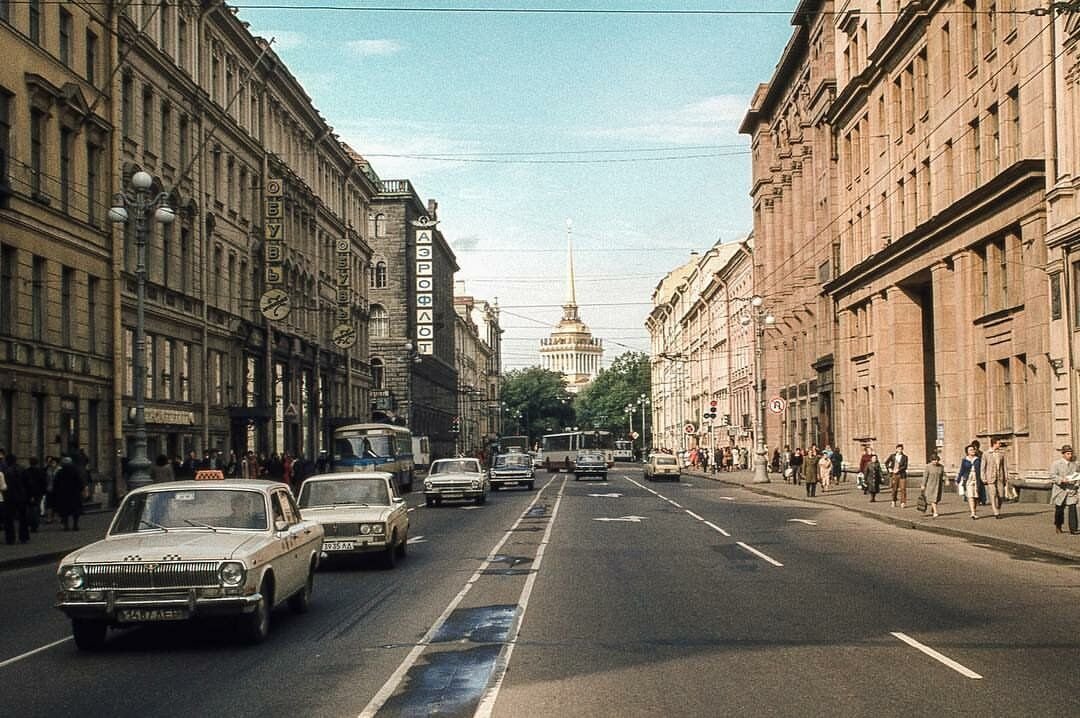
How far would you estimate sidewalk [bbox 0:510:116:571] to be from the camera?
22953mm

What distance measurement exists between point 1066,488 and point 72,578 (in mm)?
18472

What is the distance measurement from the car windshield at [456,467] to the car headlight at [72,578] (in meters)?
30.6

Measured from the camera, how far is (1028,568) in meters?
19.4

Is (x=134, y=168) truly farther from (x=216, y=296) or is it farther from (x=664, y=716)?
(x=664, y=716)

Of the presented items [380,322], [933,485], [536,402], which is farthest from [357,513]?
[536,402]

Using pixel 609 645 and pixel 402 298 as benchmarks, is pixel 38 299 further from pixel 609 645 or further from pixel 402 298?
pixel 402 298

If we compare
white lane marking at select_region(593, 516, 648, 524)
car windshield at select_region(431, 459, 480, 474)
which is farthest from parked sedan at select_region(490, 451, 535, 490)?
white lane marking at select_region(593, 516, 648, 524)

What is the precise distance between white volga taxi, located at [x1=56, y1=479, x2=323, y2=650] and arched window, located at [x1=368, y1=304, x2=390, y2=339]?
3498 inches

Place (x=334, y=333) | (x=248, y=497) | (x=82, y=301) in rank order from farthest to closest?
(x=334, y=333) → (x=82, y=301) → (x=248, y=497)

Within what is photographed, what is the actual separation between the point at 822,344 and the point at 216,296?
28.5 m

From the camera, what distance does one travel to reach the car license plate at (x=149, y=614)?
38.1ft

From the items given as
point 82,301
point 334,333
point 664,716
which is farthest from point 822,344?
point 664,716

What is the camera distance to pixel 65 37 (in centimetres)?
3841

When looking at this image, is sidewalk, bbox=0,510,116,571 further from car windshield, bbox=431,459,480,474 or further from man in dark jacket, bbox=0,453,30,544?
car windshield, bbox=431,459,480,474
